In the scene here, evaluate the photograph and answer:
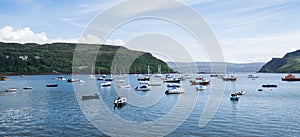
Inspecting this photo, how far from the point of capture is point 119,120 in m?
38.9

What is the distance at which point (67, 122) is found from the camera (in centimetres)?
3738

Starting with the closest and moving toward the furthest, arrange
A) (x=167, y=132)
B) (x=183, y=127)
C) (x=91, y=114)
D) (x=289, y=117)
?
(x=167, y=132), (x=183, y=127), (x=289, y=117), (x=91, y=114)

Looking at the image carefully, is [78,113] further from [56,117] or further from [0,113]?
[0,113]

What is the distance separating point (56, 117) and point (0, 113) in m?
11.5

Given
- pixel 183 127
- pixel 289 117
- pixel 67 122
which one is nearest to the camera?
pixel 183 127

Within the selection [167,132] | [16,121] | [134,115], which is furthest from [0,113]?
[167,132]

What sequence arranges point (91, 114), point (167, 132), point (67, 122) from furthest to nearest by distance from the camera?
point (91, 114), point (67, 122), point (167, 132)

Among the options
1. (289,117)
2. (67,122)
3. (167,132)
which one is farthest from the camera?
(289,117)

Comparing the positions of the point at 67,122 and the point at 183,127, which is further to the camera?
the point at 67,122

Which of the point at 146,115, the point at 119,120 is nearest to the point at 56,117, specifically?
the point at 119,120

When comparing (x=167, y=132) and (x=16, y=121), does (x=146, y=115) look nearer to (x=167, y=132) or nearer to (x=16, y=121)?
(x=167, y=132)

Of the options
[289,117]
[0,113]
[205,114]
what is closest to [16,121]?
[0,113]

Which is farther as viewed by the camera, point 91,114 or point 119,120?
point 91,114

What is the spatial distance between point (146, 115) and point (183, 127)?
990 centimetres
